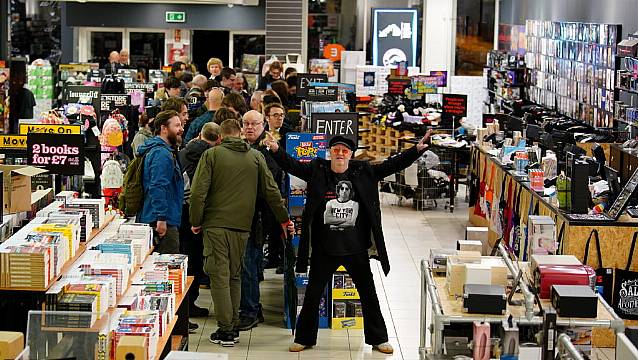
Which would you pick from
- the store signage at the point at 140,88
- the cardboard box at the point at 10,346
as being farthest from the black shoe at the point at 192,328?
the store signage at the point at 140,88

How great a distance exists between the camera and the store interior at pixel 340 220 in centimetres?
602

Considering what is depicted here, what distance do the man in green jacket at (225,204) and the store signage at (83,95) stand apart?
17.6 feet

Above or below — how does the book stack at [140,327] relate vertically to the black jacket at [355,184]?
below

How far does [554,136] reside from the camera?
1275cm

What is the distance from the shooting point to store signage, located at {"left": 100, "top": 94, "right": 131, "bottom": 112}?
14.3 metres

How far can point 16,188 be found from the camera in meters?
6.76

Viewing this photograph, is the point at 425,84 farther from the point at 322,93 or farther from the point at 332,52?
the point at 332,52

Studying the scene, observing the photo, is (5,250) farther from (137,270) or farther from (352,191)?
(352,191)

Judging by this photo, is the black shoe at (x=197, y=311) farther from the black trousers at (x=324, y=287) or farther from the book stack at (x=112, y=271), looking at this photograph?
the book stack at (x=112, y=271)

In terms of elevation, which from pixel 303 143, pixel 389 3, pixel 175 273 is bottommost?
pixel 175 273

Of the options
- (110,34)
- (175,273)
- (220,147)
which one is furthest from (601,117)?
(110,34)

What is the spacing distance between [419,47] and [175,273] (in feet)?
62.7

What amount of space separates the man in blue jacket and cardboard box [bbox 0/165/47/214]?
6.06 feet

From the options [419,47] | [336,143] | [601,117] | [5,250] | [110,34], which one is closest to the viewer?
[5,250]
